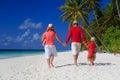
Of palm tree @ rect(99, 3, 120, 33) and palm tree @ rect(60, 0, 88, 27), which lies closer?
palm tree @ rect(99, 3, 120, 33)

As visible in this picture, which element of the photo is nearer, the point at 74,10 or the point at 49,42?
the point at 49,42

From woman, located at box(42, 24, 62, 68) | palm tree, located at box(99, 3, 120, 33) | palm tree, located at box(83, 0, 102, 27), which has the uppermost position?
palm tree, located at box(83, 0, 102, 27)

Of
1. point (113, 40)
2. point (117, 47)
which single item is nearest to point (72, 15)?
point (113, 40)

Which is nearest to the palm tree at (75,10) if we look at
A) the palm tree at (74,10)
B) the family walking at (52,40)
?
the palm tree at (74,10)

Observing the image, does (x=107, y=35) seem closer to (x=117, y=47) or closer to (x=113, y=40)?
(x=113, y=40)

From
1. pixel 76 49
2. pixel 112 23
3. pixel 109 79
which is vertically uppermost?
pixel 112 23

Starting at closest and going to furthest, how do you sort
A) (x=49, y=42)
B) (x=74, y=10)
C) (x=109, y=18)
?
(x=49, y=42) → (x=109, y=18) → (x=74, y=10)

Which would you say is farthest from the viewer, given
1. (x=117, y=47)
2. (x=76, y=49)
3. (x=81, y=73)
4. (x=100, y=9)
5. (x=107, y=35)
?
(x=100, y=9)

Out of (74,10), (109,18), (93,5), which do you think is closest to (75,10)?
(74,10)

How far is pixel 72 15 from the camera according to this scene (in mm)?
47688

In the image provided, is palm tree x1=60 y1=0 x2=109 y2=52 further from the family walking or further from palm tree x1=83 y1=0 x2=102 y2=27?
the family walking

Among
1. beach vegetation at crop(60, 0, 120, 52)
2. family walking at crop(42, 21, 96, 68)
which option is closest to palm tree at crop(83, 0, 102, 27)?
beach vegetation at crop(60, 0, 120, 52)

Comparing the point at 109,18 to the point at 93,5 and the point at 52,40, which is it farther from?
the point at 52,40

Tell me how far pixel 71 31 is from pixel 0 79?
12.4 ft
